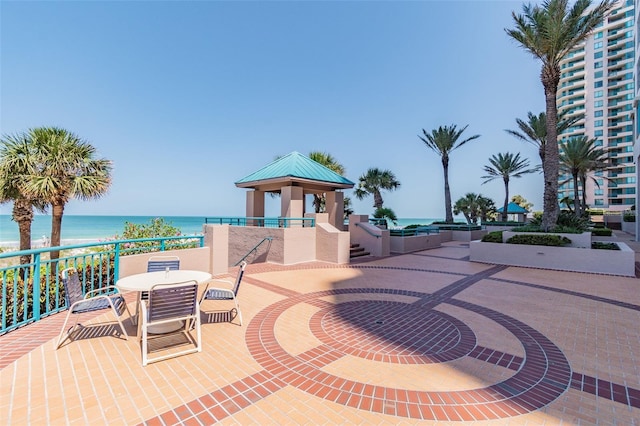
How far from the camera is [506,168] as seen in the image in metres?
30.5

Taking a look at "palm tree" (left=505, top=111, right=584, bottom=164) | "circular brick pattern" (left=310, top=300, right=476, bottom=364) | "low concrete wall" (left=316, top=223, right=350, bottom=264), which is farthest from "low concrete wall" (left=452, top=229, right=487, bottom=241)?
"circular brick pattern" (left=310, top=300, right=476, bottom=364)

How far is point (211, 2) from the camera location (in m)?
13.4

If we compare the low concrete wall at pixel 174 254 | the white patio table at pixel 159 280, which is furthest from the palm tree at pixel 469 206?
the white patio table at pixel 159 280

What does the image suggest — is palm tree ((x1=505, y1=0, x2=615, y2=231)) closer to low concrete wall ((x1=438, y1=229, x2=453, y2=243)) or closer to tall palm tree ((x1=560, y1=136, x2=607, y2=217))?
low concrete wall ((x1=438, y1=229, x2=453, y2=243))

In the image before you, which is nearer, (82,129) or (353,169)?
(82,129)

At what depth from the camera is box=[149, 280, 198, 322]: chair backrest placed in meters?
3.55

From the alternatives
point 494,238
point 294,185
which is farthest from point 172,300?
→ point 494,238

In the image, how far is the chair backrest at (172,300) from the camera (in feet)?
11.7

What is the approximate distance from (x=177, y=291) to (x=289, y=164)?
13860 millimetres

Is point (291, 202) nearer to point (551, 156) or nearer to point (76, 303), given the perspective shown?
point (76, 303)

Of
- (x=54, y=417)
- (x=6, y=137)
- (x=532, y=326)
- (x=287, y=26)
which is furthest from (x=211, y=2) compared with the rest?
(x=532, y=326)

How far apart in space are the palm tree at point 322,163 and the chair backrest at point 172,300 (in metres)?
21.9

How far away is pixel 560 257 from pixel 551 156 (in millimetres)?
5125

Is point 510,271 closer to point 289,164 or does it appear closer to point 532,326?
point 532,326
